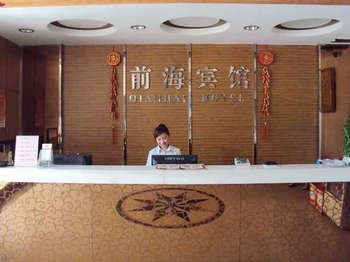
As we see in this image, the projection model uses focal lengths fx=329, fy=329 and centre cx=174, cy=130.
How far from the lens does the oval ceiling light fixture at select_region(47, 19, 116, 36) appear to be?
13.2 ft

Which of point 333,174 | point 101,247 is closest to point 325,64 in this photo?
point 333,174

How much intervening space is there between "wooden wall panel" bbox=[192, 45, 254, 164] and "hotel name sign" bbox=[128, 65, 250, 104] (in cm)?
3

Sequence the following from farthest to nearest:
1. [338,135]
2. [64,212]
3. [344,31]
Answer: [338,135] < [344,31] < [64,212]

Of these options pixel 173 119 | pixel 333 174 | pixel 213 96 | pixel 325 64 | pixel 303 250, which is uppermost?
pixel 325 64

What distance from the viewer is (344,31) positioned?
396 centimetres

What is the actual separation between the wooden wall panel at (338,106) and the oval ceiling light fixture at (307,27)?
635 mm

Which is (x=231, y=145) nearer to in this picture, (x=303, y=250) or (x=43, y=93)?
(x=303, y=250)

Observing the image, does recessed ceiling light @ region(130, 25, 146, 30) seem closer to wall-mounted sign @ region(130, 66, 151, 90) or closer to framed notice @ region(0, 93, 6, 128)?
wall-mounted sign @ region(130, 66, 151, 90)

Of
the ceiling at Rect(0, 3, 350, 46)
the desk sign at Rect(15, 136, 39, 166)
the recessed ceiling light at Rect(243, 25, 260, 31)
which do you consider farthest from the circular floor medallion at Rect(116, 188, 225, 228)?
the recessed ceiling light at Rect(243, 25, 260, 31)

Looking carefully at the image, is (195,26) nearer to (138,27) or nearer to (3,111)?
(138,27)

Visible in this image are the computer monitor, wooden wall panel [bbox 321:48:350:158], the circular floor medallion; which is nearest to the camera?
the circular floor medallion

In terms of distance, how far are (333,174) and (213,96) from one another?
2.56m

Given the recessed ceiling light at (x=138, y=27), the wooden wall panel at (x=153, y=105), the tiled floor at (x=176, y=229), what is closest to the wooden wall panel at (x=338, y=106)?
the wooden wall panel at (x=153, y=105)

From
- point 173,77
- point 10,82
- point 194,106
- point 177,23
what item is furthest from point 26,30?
point 194,106
